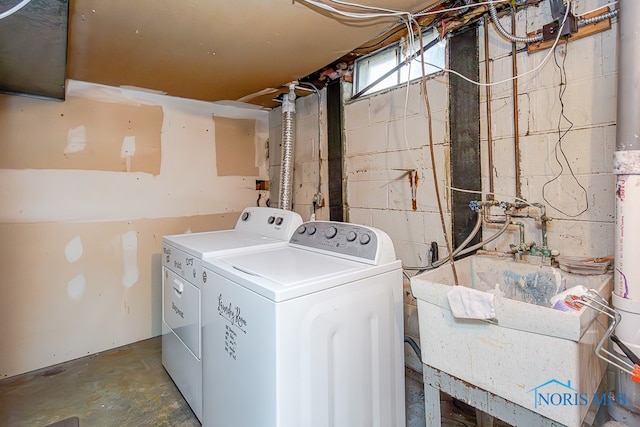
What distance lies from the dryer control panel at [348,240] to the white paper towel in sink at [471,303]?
1.38ft

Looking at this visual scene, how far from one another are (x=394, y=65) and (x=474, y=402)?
6.30ft

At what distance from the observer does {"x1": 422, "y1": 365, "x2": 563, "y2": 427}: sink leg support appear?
926mm

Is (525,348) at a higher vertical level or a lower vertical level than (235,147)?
lower

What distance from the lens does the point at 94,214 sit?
7.94 feet

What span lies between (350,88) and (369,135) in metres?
0.44

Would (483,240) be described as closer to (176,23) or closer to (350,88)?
(350,88)

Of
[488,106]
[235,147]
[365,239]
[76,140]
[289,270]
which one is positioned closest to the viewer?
[289,270]

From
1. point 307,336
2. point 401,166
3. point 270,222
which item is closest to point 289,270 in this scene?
point 307,336

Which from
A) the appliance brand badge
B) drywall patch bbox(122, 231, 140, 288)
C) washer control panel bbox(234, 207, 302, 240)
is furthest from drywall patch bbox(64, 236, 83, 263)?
washer control panel bbox(234, 207, 302, 240)

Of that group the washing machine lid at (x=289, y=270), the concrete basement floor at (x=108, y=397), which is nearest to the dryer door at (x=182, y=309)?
the washing machine lid at (x=289, y=270)

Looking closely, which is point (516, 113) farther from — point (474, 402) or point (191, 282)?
point (191, 282)

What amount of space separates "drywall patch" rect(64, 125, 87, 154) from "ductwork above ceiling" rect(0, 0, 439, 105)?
0.24 meters

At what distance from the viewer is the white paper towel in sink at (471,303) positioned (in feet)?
3.14

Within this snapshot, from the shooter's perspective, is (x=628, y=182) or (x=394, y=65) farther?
(x=394, y=65)
